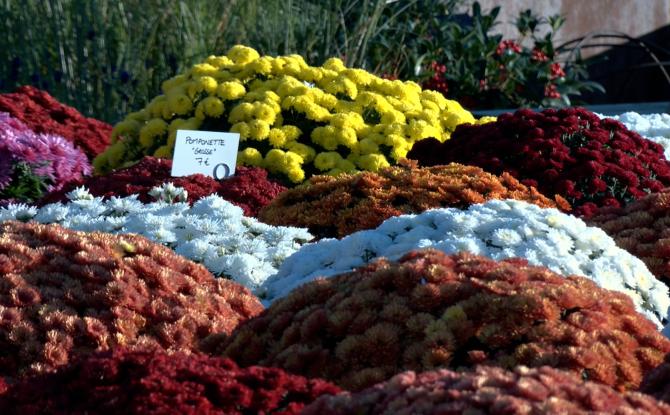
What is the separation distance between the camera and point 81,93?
9.46m

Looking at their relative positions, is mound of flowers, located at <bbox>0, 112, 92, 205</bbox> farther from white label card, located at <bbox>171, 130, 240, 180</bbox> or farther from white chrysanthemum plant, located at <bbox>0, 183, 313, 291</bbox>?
white chrysanthemum plant, located at <bbox>0, 183, 313, 291</bbox>

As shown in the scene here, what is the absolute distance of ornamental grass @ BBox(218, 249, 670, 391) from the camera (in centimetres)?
249

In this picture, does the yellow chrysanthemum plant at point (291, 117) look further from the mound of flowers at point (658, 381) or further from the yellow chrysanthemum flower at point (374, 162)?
the mound of flowers at point (658, 381)

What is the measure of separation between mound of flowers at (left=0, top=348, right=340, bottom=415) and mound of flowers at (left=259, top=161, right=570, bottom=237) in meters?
2.15

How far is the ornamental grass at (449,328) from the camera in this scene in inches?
98.2

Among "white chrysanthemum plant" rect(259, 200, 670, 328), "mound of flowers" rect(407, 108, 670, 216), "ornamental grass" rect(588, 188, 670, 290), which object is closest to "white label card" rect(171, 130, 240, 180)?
"mound of flowers" rect(407, 108, 670, 216)

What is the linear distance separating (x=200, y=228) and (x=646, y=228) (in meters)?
1.63

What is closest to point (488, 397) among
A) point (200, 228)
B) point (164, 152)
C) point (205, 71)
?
point (200, 228)

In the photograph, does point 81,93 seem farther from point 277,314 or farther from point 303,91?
point 277,314

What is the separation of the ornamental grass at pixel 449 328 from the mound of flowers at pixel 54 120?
469 centimetres

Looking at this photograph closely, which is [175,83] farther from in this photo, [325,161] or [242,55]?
[325,161]

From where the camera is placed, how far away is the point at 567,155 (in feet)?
17.7

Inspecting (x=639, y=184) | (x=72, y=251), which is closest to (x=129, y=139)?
(x=639, y=184)

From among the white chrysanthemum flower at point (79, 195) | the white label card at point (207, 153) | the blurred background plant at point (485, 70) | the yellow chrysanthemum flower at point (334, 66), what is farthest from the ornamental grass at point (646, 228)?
the blurred background plant at point (485, 70)
